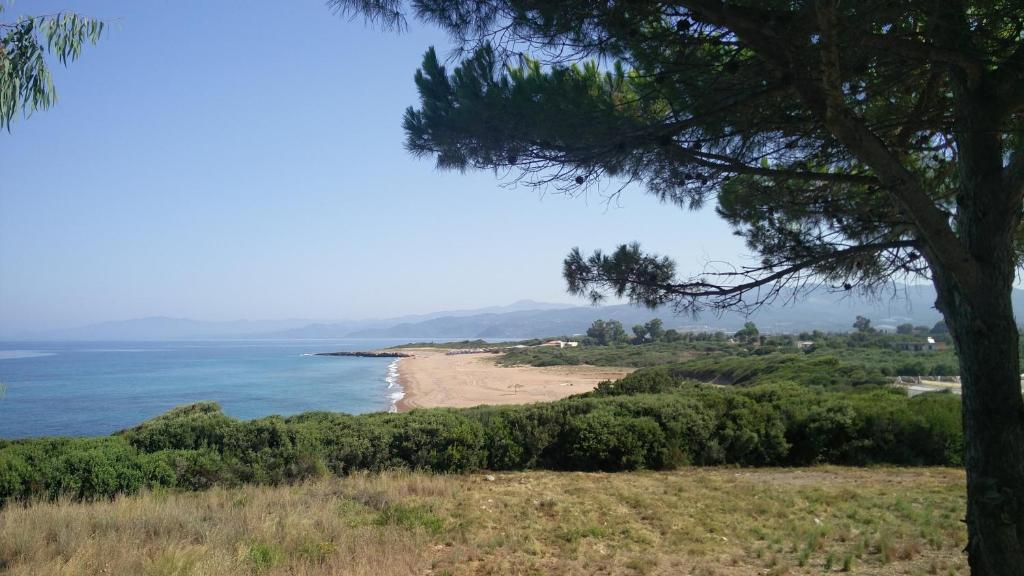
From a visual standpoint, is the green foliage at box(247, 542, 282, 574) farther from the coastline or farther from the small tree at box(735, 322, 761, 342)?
the small tree at box(735, 322, 761, 342)

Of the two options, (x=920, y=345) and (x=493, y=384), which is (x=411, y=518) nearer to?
(x=493, y=384)

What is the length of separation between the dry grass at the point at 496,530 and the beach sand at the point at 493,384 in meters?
17.7

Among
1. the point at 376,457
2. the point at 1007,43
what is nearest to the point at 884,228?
the point at 1007,43

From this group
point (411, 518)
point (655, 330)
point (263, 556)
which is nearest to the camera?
point (263, 556)

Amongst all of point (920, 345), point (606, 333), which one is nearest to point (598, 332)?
point (606, 333)

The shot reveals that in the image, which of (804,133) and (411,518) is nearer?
(804,133)

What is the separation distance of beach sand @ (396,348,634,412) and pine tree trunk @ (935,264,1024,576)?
2182cm

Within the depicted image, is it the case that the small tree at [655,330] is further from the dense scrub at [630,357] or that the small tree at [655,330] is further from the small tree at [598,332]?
the small tree at [598,332]

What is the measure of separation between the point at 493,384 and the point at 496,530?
33.8 m

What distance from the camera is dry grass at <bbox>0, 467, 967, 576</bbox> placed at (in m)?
4.29

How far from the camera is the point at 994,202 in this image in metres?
3.41

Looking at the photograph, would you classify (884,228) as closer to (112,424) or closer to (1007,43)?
(1007,43)

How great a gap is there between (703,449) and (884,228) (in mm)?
5297

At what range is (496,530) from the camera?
566cm
